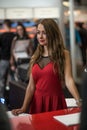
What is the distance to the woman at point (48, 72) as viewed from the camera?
3382mm

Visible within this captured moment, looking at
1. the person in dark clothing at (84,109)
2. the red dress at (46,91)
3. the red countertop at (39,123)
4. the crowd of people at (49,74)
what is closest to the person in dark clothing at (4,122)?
the person in dark clothing at (84,109)

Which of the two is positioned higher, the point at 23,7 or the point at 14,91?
the point at 23,7

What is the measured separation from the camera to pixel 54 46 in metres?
3.44

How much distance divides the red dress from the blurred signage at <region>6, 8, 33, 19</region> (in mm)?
6944

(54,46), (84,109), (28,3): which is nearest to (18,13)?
(28,3)

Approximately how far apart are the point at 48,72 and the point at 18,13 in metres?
7.05

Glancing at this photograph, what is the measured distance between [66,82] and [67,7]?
690 cm

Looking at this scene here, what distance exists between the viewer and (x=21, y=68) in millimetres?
6105

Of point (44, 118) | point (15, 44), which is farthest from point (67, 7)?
point (44, 118)

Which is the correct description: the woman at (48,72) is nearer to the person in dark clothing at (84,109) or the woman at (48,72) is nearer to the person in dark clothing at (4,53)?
the person in dark clothing at (84,109)

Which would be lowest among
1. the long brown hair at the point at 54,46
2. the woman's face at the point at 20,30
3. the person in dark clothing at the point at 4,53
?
the person in dark clothing at the point at 4,53

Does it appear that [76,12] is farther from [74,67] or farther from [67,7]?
[74,67]

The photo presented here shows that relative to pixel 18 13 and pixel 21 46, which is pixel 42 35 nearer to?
pixel 21 46

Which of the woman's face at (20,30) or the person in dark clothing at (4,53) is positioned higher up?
the woman's face at (20,30)
